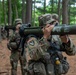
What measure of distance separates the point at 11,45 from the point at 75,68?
10.1 feet

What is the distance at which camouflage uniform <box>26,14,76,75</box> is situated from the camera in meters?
3.94

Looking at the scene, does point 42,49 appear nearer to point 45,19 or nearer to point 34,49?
point 34,49

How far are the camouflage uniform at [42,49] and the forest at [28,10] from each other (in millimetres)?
13841

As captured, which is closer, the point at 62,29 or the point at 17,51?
the point at 62,29

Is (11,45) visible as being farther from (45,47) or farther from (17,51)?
(45,47)

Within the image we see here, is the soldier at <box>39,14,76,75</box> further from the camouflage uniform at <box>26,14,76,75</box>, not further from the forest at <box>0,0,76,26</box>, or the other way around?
the forest at <box>0,0,76,26</box>

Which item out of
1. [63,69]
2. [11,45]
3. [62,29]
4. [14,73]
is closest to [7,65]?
[14,73]

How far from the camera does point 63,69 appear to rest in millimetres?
4270

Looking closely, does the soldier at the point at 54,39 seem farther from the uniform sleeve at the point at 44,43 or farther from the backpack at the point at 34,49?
the backpack at the point at 34,49

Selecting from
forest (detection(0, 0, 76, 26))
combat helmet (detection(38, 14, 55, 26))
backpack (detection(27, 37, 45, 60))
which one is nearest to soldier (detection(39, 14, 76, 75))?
combat helmet (detection(38, 14, 55, 26))

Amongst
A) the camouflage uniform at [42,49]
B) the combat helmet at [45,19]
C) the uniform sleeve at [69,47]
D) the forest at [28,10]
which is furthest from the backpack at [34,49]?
the forest at [28,10]

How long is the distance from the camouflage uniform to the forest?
45.4ft

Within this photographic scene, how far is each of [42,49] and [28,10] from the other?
14.5 m

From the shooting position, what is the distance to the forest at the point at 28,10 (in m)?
19.0
